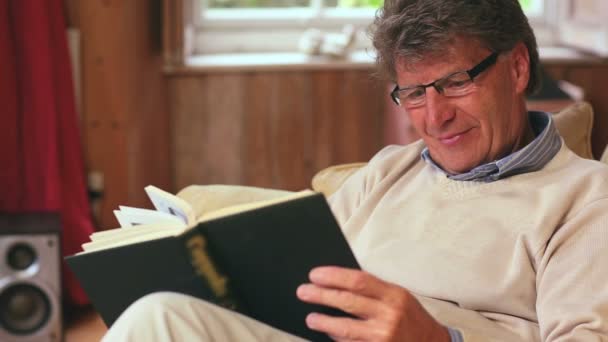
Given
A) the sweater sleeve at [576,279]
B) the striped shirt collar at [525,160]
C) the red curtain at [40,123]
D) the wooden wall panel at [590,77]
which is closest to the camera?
the sweater sleeve at [576,279]

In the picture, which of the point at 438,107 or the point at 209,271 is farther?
the point at 438,107

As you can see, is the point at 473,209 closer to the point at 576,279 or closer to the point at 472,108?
the point at 472,108

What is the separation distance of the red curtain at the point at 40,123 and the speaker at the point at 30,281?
0.56 ft

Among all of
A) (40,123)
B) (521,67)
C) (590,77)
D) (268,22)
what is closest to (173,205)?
(521,67)

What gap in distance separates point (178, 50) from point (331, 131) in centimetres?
66

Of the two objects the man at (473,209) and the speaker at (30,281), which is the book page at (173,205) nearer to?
the man at (473,209)

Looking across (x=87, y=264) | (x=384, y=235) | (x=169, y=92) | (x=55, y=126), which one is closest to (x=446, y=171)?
(x=384, y=235)

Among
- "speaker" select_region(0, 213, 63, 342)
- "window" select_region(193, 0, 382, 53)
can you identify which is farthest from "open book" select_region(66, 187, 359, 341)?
"window" select_region(193, 0, 382, 53)

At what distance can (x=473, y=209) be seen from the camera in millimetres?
1635

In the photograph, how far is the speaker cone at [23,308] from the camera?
2.94 meters

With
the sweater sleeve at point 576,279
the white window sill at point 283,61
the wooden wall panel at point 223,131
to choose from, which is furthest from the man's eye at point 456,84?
the wooden wall panel at point 223,131

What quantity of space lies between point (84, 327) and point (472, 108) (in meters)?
1.91

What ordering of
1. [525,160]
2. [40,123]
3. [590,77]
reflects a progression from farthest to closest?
1. [590,77]
2. [40,123]
3. [525,160]

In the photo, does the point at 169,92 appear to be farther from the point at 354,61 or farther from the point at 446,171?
the point at 446,171
